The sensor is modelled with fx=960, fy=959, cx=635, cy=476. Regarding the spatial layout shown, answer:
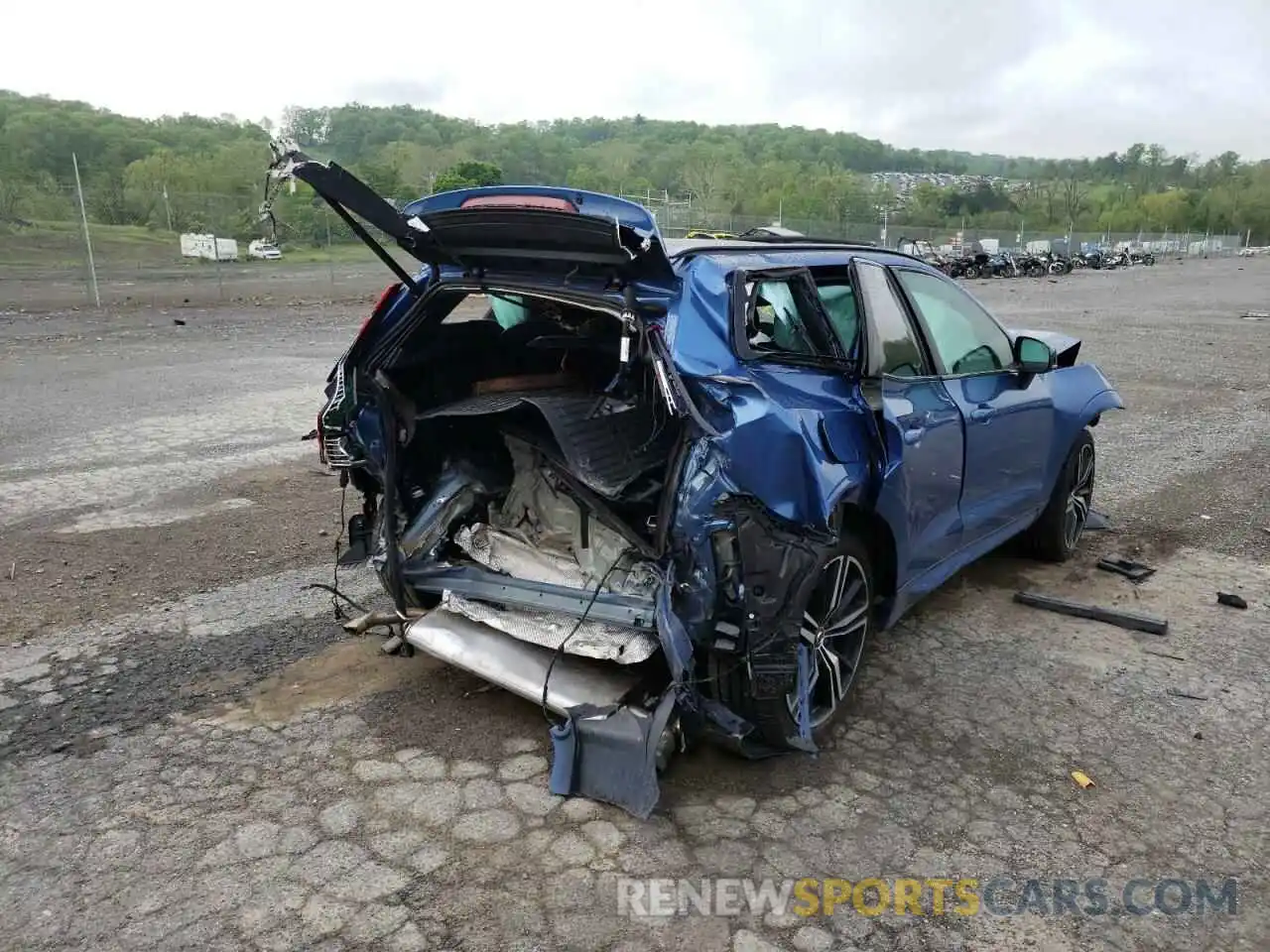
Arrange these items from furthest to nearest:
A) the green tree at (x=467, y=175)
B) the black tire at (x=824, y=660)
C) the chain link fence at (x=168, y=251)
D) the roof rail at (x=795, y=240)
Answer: the green tree at (x=467, y=175) → the chain link fence at (x=168, y=251) → the roof rail at (x=795, y=240) → the black tire at (x=824, y=660)

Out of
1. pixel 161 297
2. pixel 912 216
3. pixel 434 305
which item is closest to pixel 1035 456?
pixel 434 305

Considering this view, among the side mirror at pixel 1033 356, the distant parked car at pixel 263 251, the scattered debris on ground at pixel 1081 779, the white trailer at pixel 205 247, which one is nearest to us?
the scattered debris on ground at pixel 1081 779

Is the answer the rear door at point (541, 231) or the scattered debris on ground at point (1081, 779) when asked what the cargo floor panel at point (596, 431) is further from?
the scattered debris on ground at point (1081, 779)

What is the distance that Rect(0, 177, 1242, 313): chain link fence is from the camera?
23500 mm

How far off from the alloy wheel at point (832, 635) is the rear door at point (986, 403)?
3.08ft

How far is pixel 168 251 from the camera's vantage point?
2983cm

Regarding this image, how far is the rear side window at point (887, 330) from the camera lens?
3.84 meters

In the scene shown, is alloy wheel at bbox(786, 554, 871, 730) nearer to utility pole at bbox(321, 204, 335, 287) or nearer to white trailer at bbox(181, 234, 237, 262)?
utility pole at bbox(321, 204, 335, 287)

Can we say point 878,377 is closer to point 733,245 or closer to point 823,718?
point 733,245

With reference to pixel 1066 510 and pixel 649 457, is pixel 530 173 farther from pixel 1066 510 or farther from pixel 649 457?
pixel 649 457

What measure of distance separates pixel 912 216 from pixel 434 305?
7620 cm

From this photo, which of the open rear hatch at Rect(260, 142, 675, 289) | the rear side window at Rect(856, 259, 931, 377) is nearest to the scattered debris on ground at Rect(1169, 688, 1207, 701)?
the rear side window at Rect(856, 259, 931, 377)

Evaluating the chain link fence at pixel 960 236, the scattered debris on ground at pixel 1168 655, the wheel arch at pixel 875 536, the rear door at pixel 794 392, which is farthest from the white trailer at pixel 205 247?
the scattered debris on ground at pixel 1168 655

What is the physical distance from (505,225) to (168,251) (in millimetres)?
30562
